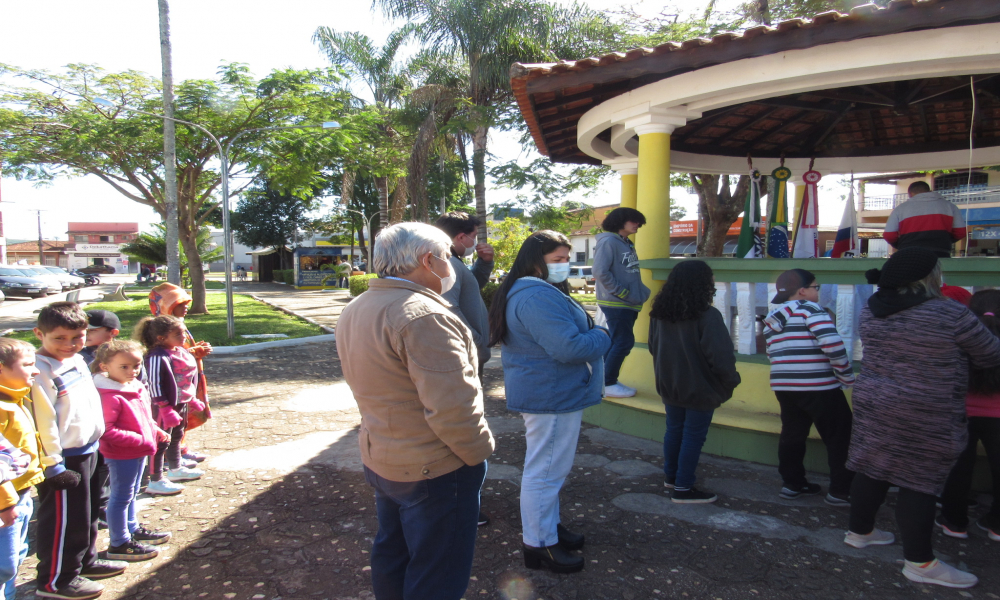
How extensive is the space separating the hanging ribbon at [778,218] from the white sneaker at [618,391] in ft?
12.0

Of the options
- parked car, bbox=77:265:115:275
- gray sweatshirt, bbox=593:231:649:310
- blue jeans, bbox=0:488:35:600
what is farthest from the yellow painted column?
parked car, bbox=77:265:115:275

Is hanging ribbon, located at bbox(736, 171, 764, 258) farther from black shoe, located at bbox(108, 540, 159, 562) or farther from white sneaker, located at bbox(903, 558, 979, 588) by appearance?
black shoe, located at bbox(108, 540, 159, 562)

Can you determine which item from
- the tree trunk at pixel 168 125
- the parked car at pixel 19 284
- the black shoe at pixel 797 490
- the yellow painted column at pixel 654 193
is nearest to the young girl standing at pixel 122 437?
the black shoe at pixel 797 490

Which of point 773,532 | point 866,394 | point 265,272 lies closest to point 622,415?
point 773,532

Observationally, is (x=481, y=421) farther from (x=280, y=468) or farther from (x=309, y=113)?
(x=309, y=113)

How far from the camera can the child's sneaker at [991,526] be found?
3266 millimetres

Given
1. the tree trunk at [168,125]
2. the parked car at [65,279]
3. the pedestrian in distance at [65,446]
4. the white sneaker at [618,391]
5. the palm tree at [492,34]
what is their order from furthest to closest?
1. the parked car at [65,279]
2. the palm tree at [492,34]
3. the tree trunk at [168,125]
4. the white sneaker at [618,391]
5. the pedestrian in distance at [65,446]

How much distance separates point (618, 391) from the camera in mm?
5383

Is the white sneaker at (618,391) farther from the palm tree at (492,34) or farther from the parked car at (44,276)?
the parked car at (44,276)

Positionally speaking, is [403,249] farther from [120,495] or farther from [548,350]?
[120,495]

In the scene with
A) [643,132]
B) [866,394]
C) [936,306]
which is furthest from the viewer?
[643,132]

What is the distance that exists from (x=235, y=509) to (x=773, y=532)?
10.4ft

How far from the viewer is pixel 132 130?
12523mm

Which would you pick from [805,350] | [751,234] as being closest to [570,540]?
[805,350]
